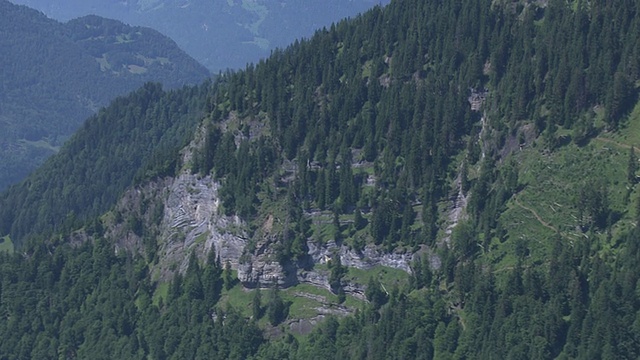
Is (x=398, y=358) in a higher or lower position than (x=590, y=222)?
lower

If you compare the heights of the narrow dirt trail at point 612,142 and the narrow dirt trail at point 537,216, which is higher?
the narrow dirt trail at point 612,142

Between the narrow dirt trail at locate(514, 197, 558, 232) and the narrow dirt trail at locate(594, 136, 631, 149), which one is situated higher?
the narrow dirt trail at locate(594, 136, 631, 149)

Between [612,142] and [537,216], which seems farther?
[612,142]

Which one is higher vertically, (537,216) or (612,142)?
(612,142)

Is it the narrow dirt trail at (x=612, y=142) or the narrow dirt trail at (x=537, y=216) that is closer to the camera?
the narrow dirt trail at (x=537, y=216)

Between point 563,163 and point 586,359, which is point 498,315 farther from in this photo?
point 563,163

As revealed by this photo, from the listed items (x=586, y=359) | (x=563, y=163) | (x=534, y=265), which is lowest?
(x=586, y=359)

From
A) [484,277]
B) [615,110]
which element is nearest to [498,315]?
[484,277]

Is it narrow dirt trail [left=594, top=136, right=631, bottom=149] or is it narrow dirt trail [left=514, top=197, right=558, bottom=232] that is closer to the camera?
narrow dirt trail [left=514, top=197, right=558, bottom=232]

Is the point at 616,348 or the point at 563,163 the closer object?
the point at 616,348
